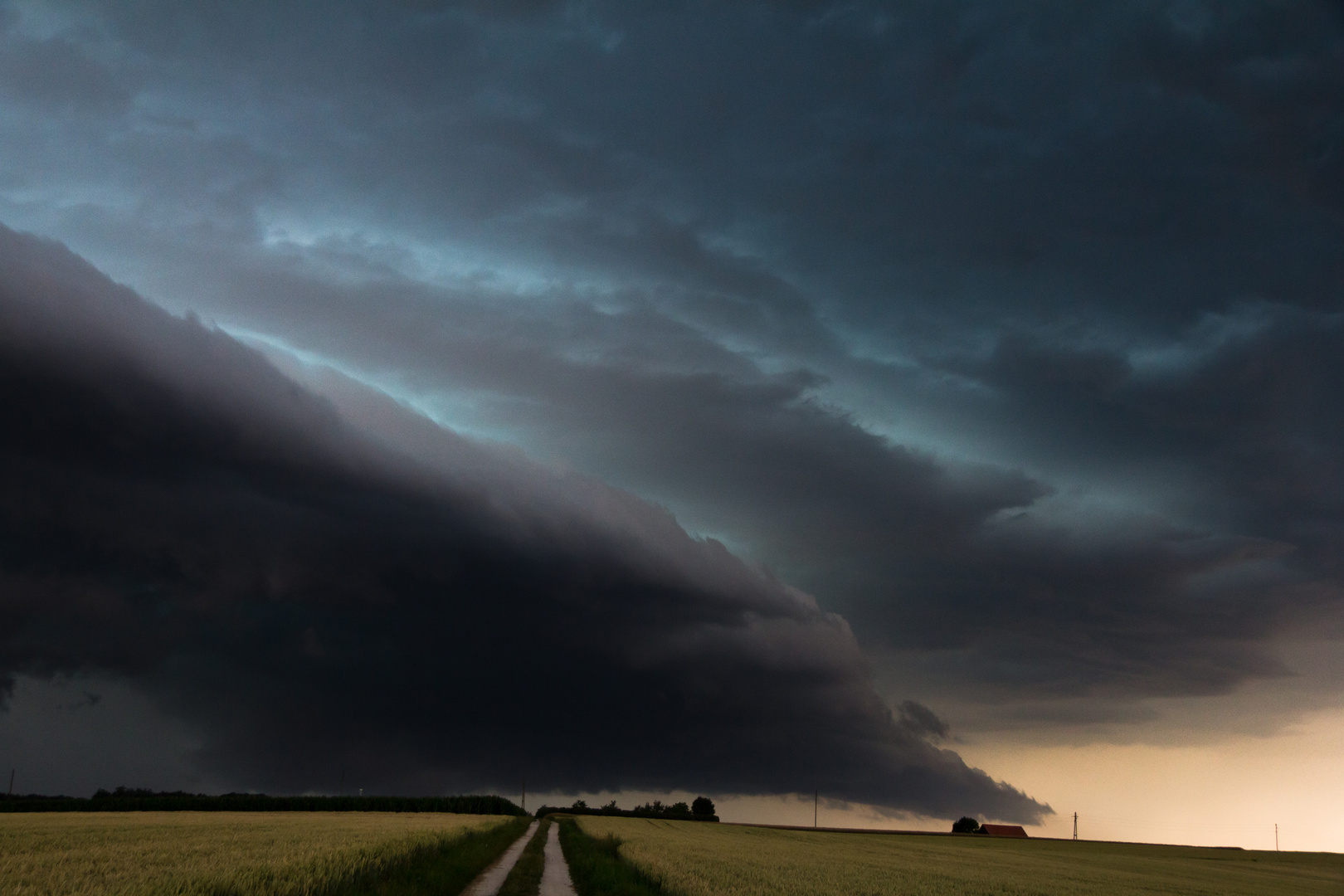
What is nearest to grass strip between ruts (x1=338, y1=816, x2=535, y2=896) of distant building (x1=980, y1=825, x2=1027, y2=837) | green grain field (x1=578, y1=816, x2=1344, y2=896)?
green grain field (x1=578, y1=816, x2=1344, y2=896)

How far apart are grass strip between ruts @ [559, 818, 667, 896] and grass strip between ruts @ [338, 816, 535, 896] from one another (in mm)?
4161

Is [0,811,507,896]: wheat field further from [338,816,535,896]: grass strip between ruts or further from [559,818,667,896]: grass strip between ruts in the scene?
[559,818,667,896]: grass strip between ruts

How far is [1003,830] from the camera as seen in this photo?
17988cm

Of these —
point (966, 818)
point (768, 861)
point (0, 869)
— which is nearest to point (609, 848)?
point (768, 861)

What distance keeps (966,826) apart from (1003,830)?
1143 cm

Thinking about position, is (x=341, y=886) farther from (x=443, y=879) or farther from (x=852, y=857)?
(x=852, y=857)

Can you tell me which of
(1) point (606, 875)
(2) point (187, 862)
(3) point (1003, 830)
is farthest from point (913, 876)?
(3) point (1003, 830)

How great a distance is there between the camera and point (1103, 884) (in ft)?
146

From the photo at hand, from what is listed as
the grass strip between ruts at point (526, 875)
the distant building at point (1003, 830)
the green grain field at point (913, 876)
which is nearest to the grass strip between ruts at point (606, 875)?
the green grain field at point (913, 876)

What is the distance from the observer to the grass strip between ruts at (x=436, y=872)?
23.4m

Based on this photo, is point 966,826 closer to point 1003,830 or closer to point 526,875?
point 1003,830

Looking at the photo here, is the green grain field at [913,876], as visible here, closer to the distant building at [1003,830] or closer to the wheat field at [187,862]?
the wheat field at [187,862]

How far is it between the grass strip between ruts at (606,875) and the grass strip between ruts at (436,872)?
13.6 feet

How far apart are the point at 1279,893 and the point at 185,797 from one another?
130489 millimetres
